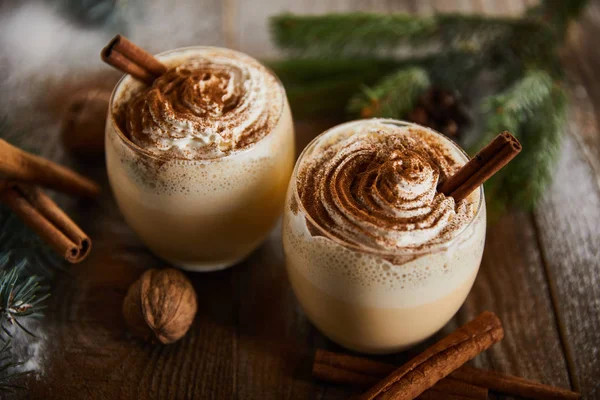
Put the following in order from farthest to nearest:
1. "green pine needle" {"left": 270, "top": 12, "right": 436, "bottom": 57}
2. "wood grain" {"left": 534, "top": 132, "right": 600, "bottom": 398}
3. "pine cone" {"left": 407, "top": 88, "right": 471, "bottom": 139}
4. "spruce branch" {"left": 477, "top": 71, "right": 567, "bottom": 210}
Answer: "green pine needle" {"left": 270, "top": 12, "right": 436, "bottom": 57} < "pine cone" {"left": 407, "top": 88, "right": 471, "bottom": 139} < "spruce branch" {"left": 477, "top": 71, "right": 567, "bottom": 210} < "wood grain" {"left": 534, "top": 132, "right": 600, "bottom": 398}

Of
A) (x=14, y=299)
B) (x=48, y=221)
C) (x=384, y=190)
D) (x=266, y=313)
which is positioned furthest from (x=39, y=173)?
(x=384, y=190)

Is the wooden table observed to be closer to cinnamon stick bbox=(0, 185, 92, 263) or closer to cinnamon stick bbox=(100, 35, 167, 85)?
cinnamon stick bbox=(0, 185, 92, 263)

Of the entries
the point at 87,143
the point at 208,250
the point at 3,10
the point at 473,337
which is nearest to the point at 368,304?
the point at 473,337

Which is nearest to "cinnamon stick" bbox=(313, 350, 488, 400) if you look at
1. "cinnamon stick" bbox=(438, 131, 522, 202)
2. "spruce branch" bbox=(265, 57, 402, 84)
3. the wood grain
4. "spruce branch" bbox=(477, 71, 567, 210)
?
the wood grain

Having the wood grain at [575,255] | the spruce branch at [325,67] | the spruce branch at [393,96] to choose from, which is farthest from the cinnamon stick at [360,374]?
the spruce branch at [325,67]

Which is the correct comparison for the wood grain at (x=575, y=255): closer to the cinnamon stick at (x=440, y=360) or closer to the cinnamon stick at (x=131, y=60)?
the cinnamon stick at (x=440, y=360)

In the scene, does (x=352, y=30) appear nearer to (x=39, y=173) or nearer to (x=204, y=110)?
(x=204, y=110)
